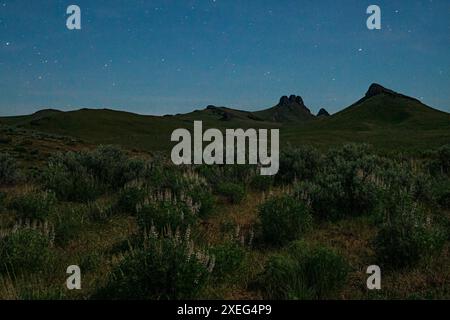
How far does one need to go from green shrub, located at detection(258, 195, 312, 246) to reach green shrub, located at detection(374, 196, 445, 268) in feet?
5.26

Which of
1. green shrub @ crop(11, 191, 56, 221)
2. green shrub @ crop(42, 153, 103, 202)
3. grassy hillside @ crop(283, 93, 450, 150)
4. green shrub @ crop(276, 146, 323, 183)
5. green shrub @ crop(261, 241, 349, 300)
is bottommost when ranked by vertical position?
green shrub @ crop(261, 241, 349, 300)

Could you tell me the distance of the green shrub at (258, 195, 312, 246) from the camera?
8375mm

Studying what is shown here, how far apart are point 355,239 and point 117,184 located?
9.59 meters

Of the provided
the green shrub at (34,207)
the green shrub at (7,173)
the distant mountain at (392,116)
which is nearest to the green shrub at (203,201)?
the green shrub at (34,207)

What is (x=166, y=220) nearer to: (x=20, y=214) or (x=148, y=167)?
(x=20, y=214)

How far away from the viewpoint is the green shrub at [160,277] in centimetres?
550

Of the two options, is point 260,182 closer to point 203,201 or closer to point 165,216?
point 203,201

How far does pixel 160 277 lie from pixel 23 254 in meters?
2.66

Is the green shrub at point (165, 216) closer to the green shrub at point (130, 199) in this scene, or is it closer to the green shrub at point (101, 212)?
the green shrub at point (101, 212)

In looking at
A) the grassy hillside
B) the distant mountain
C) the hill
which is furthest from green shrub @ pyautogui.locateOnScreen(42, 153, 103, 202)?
the distant mountain

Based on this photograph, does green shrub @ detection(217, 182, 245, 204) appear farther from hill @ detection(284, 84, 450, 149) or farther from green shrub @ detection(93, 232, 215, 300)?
hill @ detection(284, 84, 450, 149)

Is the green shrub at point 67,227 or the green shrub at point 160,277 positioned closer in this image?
the green shrub at point 160,277

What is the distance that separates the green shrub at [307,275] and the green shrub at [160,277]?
101 cm
